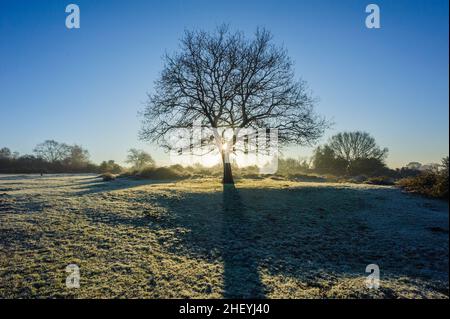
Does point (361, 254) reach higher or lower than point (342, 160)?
lower

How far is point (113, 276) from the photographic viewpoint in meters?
6.01

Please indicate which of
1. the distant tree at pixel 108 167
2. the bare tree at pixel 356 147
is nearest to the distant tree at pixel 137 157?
the distant tree at pixel 108 167

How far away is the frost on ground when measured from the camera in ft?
18.4

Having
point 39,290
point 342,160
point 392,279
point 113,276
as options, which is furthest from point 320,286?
point 342,160

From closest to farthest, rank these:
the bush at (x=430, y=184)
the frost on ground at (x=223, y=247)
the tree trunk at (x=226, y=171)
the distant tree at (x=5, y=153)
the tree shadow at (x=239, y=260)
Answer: the tree shadow at (x=239, y=260)
the frost on ground at (x=223, y=247)
the bush at (x=430, y=184)
the tree trunk at (x=226, y=171)
the distant tree at (x=5, y=153)

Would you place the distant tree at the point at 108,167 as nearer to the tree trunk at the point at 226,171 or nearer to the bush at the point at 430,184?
the tree trunk at the point at 226,171

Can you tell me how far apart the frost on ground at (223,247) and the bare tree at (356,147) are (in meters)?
46.8

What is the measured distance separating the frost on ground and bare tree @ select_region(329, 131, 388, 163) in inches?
1841

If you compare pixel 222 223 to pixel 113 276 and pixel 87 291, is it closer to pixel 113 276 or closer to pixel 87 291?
pixel 113 276

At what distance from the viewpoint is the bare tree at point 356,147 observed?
5572 centimetres

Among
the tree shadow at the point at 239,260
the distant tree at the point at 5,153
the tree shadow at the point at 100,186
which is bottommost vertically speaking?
the tree shadow at the point at 239,260

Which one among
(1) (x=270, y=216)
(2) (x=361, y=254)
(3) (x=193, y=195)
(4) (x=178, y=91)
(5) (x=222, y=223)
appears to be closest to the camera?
(2) (x=361, y=254)
